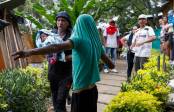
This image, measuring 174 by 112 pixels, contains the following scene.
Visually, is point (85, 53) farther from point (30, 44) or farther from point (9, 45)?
point (30, 44)

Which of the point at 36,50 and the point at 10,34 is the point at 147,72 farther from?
the point at 10,34

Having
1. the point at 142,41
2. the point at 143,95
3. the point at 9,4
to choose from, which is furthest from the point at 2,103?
the point at 9,4

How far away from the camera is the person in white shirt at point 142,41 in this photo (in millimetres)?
8416

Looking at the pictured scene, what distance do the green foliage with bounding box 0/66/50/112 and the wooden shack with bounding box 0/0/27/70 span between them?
452 cm

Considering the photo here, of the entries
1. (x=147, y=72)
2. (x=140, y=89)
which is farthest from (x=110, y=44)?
(x=140, y=89)

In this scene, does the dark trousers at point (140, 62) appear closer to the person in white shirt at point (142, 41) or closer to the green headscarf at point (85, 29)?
the person in white shirt at point (142, 41)

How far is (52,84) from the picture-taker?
6.01 metres

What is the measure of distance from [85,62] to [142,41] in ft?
14.9

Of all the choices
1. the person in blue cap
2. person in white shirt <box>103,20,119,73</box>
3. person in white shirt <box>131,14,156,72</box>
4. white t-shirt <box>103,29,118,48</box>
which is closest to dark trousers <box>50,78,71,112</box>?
the person in blue cap

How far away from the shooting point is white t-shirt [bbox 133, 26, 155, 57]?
8.45m

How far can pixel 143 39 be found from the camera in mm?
8531

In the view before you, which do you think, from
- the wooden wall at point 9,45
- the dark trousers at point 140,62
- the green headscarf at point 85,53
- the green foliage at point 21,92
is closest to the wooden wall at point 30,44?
the wooden wall at point 9,45

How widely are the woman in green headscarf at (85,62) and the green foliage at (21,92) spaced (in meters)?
1.24

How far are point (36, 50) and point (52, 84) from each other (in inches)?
94.1
